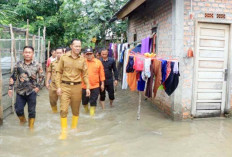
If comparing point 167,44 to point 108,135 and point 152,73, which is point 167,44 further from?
point 108,135

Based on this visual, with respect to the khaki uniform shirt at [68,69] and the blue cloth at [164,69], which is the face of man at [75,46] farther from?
the blue cloth at [164,69]

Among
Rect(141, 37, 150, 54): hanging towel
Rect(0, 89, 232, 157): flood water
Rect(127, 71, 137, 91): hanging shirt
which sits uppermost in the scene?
Rect(141, 37, 150, 54): hanging towel

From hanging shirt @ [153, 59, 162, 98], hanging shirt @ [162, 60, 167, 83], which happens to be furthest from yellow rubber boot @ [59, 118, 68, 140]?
hanging shirt @ [162, 60, 167, 83]

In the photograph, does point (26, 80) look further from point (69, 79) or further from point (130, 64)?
point (130, 64)

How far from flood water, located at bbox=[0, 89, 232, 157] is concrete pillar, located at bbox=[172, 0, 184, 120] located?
13.8 inches

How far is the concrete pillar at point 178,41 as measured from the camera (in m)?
5.84

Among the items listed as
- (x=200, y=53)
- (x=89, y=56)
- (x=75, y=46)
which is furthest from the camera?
(x=89, y=56)

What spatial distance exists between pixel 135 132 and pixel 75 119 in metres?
1.30

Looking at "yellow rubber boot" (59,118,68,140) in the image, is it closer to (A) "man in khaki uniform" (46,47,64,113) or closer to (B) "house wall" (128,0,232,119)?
(A) "man in khaki uniform" (46,47,64,113)

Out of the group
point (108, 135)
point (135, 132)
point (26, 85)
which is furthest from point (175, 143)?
point (26, 85)

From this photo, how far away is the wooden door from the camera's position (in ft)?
20.1

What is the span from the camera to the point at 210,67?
20.3ft

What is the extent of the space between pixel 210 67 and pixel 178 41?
1.11 metres

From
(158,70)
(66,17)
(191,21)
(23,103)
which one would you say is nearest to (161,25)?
(191,21)
